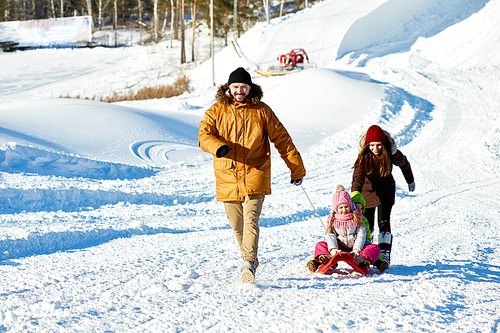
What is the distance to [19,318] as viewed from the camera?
2693mm

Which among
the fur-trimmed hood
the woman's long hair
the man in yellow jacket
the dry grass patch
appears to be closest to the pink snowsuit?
the woman's long hair

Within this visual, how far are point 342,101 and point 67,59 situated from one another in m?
28.7

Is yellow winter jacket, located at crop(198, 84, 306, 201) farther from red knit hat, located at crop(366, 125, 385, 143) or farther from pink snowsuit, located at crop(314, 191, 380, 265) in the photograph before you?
red knit hat, located at crop(366, 125, 385, 143)

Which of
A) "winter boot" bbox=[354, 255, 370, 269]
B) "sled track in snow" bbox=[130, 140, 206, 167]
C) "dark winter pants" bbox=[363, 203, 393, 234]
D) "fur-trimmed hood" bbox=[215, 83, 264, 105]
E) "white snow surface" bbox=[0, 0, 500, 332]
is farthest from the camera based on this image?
"sled track in snow" bbox=[130, 140, 206, 167]

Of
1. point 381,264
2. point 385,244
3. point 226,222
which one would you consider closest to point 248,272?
point 381,264

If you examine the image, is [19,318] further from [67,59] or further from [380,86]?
[67,59]

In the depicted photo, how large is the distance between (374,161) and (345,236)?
757 millimetres

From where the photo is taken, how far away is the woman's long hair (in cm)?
416

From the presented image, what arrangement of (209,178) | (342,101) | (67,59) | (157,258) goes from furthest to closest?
1. (67,59)
2. (342,101)
3. (209,178)
4. (157,258)

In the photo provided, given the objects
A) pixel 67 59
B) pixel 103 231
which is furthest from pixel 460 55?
pixel 67 59

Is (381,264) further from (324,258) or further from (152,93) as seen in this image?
(152,93)

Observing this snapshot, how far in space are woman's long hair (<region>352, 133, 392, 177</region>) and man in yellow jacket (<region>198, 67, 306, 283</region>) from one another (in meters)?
1.03

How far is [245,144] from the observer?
3.43 meters

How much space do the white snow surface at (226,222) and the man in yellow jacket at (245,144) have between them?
0.48 m
